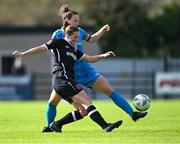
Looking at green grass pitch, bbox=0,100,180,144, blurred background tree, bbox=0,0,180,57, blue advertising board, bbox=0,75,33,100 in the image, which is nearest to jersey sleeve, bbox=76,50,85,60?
green grass pitch, bbox=0,100,180,144

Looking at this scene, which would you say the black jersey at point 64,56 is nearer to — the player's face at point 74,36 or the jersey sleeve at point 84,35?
the player's face at point 74,36

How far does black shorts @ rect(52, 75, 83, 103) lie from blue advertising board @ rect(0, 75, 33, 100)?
20528 millimetres

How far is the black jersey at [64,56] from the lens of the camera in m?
12.8

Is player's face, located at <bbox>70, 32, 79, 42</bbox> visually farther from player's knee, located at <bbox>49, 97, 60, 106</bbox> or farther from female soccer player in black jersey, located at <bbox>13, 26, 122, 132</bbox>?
player's knee, located at <bbox>49, 97, 60, 106</bbox>

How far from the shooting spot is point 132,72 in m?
37.1

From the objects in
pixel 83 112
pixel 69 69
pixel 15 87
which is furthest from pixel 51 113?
pixel 15 87

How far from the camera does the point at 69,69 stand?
12.9m

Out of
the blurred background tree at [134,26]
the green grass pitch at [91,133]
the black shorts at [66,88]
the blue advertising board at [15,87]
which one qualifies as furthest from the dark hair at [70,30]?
the blurred background tree at [134,26]

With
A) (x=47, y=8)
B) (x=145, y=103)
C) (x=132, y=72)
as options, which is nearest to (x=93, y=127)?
(x=145, y=103)

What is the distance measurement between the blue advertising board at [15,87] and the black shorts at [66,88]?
20528 mm

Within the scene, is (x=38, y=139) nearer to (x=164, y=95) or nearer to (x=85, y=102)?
(x=85, y=102)

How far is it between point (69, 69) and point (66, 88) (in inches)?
13.2

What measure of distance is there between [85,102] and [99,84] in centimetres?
119

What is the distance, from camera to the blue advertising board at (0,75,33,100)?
109 ft
